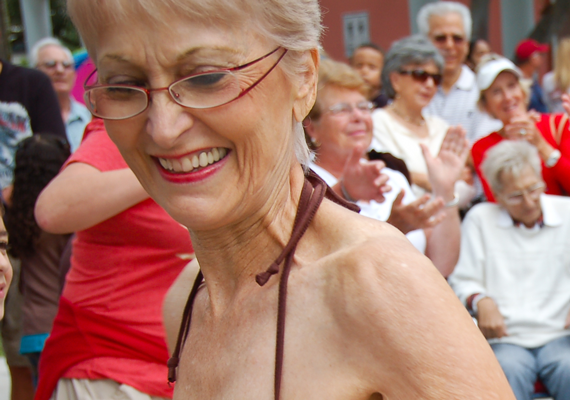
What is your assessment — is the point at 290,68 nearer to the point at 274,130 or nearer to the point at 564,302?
the point at 274,130

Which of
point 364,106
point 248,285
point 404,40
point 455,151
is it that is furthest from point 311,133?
point 248,285

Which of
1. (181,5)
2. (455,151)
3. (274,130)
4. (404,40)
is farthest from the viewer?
(404,40)

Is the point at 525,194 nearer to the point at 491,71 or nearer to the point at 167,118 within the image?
the point at 491,71

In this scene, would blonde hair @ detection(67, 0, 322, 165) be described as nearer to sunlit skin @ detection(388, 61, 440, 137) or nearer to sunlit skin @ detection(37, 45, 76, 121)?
sunlit skin @ detection(388, 61, 440, 137)

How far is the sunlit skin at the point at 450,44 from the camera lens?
529cm

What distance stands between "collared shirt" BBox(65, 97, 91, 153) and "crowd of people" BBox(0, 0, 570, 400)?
123cm

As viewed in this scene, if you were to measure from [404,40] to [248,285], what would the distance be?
3750 millimetres

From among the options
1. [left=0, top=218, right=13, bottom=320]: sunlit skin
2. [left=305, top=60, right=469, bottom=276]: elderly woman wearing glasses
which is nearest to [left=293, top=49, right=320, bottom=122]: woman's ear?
[left=0, top=218, right=13, bottom=320]: sunlit skin

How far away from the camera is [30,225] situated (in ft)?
12.7

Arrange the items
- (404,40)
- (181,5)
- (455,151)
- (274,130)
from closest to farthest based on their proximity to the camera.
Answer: (181,5), (274,130), (455,151), (404,40)

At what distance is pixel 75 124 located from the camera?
18.6ft

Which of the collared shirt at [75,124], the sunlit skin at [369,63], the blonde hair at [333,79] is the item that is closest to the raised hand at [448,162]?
the blonde hair at [333,79]

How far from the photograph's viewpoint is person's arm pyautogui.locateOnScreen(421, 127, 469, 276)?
3.34 meters

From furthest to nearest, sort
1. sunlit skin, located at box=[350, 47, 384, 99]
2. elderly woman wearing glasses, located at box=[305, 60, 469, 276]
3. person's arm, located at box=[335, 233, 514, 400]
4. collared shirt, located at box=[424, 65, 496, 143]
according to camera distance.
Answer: sunlit skin, located at box=[350, 47, 384, 99]
collared shirt, located at box=[424, 65, 496, 143]
elderly woman wearing glasses, located at box=[305, 60, 469, 276]
person's arm, located at box=[335, 233, 514, 400]
